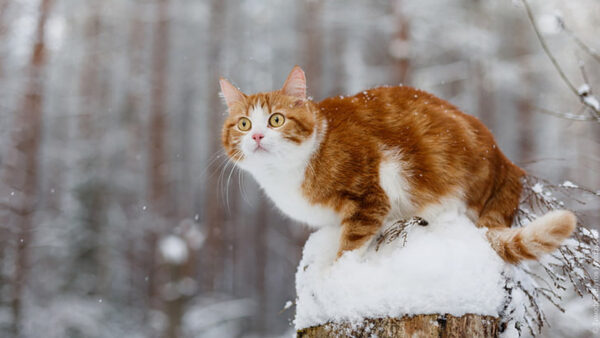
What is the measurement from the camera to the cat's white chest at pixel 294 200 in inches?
88.6

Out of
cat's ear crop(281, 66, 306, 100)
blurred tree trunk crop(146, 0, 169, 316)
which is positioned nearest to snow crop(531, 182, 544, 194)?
cat's ear crop(281, 66, 306, 100)

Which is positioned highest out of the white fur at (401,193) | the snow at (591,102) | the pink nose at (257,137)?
the snow at (591,102)

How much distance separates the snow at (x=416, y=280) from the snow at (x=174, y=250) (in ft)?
19.3

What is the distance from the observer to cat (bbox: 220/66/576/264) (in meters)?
2.14

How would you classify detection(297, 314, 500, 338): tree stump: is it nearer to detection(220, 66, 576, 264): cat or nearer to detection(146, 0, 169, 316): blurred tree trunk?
detection(220, 66, 576, 264): cat

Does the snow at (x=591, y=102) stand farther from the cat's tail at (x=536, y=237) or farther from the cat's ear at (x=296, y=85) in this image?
the cat's ear at (x=296, y=85)

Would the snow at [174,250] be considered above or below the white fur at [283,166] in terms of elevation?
below

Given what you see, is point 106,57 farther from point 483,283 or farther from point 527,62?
point 483,283

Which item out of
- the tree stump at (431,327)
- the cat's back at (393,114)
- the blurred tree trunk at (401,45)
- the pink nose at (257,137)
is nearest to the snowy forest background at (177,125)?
the blurred tree trunk at (401,45)

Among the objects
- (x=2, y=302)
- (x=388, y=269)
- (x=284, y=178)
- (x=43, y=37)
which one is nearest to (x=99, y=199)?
(x=2, y=302)

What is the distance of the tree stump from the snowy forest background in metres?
5.08

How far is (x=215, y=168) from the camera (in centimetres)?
822

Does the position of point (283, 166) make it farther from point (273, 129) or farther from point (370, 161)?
point (370, 161)

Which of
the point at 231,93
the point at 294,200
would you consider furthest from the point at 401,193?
the point at 231,93
